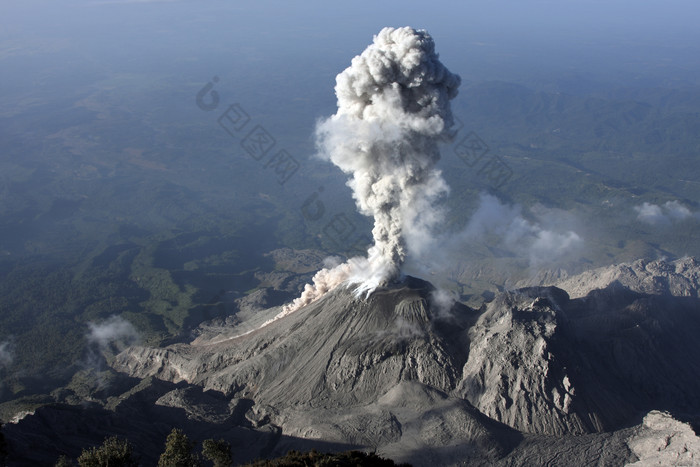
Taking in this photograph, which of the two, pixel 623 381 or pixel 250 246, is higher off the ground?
pixel 250 246

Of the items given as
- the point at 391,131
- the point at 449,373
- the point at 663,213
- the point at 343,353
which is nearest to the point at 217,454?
the point at 343,353

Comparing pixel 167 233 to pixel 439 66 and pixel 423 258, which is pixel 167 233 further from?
pixel 439 66

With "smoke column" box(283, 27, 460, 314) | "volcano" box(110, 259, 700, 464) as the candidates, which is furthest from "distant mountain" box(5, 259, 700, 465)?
"smoke column" box(283, 27, 460, 314)

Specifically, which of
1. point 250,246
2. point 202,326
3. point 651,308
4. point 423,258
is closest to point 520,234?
point 423,258

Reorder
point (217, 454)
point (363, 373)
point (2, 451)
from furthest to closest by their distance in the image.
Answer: point (363, 373)
point (217, 454)
point (2, 451)

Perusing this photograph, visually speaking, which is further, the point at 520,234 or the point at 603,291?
the point at 520,234

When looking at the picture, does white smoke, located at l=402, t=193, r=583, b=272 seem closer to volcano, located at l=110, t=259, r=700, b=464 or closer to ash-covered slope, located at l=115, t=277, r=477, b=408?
volcano, located at l=110, t=259, r=700, b=464

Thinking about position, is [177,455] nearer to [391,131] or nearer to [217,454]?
[217,454]

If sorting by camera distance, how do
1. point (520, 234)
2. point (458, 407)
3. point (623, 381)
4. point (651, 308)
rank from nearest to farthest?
point (458, 407)
point (623, 381)
point (651, 308)
point (520, 234)
